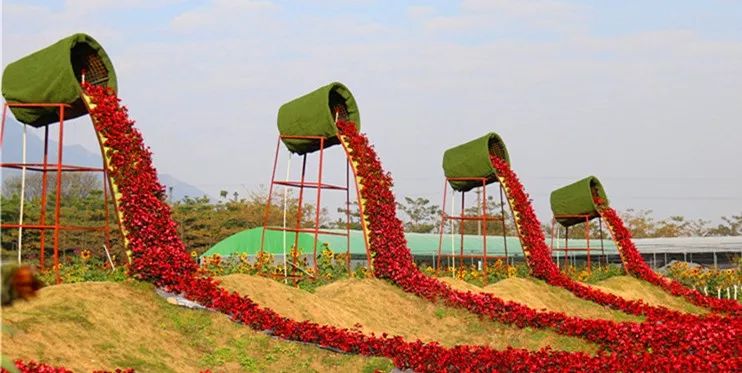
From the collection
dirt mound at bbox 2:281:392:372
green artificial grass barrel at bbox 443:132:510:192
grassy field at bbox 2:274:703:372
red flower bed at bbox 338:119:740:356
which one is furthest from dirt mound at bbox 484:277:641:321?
dirt mound at bbox 2:281:392:372

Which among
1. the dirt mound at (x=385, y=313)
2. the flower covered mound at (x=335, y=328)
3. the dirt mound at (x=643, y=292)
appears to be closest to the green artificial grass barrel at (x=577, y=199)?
the dirt mound at (x=643, y=292)

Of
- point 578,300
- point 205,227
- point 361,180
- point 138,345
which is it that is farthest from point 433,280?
point 205,227

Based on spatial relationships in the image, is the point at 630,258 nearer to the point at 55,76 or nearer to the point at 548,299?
the point at 548,299

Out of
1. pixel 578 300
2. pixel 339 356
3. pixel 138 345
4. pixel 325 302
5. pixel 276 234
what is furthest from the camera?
pixel 276 234

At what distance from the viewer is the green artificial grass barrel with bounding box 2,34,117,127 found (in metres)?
13.5

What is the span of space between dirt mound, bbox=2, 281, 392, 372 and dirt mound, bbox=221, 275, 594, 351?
5.61 feet

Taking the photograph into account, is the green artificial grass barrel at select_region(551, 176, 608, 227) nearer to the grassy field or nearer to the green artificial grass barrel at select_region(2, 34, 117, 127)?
the grassy field

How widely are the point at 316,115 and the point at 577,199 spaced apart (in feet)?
47.3

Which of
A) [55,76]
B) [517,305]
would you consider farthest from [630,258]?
[55,76]

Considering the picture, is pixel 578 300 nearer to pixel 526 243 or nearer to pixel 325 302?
pixel 526 243

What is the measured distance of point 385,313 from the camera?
54.5ft

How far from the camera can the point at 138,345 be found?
35.9 ft

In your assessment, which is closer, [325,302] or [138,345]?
[138,345]

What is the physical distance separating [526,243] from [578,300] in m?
2.47
